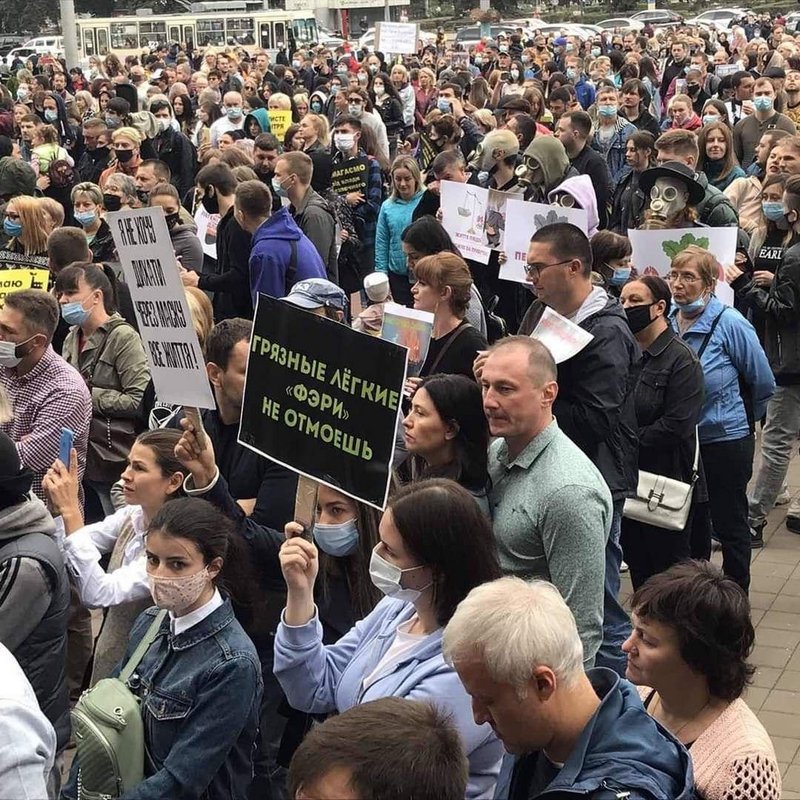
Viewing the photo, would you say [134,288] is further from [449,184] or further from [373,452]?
[449,184]

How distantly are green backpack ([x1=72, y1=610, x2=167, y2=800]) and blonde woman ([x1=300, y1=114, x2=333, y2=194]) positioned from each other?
26.0 feet

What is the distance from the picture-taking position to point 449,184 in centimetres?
901

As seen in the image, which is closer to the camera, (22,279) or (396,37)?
(22,279)

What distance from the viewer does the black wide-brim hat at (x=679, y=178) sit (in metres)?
8.06

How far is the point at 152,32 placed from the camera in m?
47.0

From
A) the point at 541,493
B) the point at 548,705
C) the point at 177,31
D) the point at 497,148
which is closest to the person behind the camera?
the point at 548,705

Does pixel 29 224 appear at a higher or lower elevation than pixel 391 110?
higher

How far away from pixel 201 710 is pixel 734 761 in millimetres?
1402

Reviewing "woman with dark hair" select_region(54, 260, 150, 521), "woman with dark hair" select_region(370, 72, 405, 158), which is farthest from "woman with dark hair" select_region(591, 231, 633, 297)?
"woman with dark hair" select_region(370, 72, 405, 158)

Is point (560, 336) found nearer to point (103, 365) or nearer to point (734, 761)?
point (734, 761)

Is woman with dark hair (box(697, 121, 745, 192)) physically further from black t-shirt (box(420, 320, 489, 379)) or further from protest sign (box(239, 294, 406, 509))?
protest sign (box(239, 294, 406, 509))

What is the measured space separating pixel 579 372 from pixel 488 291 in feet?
12.7

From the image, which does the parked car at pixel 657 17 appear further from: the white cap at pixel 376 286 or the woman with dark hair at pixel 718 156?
the white cap at pixel 376 286

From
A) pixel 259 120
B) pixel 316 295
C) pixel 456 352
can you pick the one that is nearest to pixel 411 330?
pixel 456 352
